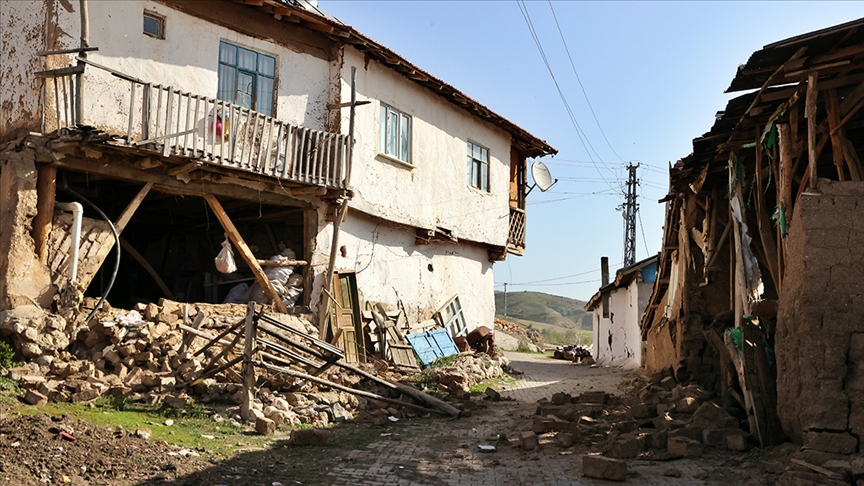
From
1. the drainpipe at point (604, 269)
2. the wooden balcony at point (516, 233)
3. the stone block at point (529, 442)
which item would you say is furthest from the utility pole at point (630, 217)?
the stone block at point (529, 442)

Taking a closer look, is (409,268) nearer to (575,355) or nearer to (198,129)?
(198,129)

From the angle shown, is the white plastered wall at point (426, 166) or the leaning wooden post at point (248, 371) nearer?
the leaning wooden post at point (248, 371)

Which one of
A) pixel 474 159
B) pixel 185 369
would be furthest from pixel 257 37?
pixel 474 159

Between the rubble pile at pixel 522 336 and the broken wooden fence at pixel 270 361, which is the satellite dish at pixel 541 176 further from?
the rubble pile at pixel 522 336

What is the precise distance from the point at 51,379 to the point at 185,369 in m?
1.70

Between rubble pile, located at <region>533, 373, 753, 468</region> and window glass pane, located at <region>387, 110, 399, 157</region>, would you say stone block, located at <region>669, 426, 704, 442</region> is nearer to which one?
rubble pile, located at <region>533, 373, 753, 468</region>

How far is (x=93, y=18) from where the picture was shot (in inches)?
448

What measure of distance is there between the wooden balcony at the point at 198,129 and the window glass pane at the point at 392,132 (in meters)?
2.26

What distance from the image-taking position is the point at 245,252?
42.1ft

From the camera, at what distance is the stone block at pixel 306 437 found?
850 cm

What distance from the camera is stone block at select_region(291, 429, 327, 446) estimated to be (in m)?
8.50

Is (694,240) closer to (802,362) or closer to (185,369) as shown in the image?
(802,362)

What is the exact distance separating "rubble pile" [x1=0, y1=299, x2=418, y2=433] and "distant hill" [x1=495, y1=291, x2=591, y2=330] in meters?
63.8

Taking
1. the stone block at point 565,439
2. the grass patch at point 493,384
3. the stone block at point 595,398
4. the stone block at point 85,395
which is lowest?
the grass patch at point 493,384
